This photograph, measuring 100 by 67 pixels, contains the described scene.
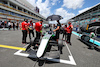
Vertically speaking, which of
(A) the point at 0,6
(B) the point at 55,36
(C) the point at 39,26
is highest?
(A) the point at 0,6

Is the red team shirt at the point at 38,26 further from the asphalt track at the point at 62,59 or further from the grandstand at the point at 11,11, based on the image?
the grandstand at the point at 11,11

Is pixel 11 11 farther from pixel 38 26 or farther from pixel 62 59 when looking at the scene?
pixel 62 59

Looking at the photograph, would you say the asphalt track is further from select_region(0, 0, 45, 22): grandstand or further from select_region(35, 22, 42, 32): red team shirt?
select_region(0, 0, 45, 22): grandstand

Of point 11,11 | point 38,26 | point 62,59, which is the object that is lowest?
point 62,59

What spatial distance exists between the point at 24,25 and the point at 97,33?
16.5ft

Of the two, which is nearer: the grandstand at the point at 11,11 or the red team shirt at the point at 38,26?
the red team shirt at the point at 38,26

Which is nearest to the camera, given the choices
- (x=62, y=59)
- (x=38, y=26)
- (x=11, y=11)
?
(x=62, y=59)

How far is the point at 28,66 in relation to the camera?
208 centimetres

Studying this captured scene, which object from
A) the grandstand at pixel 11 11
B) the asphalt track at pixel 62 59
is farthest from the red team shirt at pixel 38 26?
the grandstand at pixel 11 11

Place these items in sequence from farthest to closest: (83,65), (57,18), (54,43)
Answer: (57,18)
(54,43)
(83,65)

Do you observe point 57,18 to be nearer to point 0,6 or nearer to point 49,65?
point 49,65

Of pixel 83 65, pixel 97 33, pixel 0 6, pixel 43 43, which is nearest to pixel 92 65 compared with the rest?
pixel 83 65

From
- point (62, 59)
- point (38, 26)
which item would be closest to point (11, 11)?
point (38, 26)

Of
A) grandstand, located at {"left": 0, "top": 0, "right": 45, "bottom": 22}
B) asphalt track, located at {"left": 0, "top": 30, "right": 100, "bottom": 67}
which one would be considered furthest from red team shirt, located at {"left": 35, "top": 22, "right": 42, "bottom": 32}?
grandstand, located at {"left": 0, "top": 0, "right": 45, "bottom": 22}
